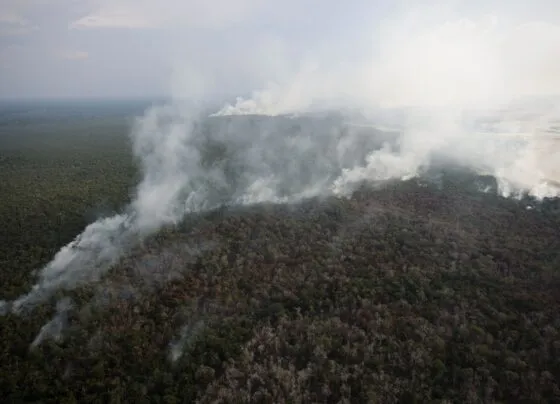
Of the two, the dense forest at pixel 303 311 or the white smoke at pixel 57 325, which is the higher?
the white smoke at pixel 57 325

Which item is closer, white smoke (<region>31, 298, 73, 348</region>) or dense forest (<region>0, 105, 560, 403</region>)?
dense forest (<region>0, 105, 560, 403</region>)

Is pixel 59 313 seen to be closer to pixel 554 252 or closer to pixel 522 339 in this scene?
pixel 522 339

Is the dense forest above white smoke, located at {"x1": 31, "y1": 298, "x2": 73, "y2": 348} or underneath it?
underneath

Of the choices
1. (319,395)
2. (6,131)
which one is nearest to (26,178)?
(319,395)

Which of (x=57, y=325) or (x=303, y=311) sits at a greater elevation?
(x=57, y=325)

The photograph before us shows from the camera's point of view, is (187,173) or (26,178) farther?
(26,178)

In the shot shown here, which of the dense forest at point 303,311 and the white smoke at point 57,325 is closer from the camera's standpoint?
the dense forest at point 303,311

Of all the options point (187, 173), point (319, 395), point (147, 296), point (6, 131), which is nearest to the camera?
point (319, 395)

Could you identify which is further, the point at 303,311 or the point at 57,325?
the point at 303,311
